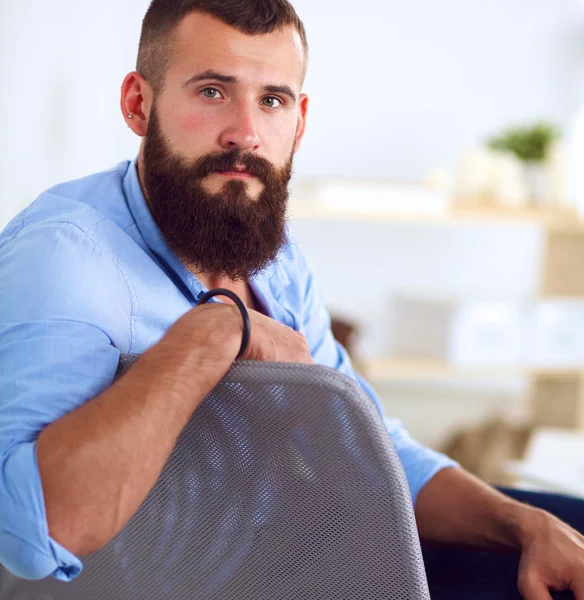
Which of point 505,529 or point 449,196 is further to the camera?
point 449,196

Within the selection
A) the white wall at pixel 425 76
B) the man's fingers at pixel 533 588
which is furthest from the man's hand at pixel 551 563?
the white wall at pixel 425 76

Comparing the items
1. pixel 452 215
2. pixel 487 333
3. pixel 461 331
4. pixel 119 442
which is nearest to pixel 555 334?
pixel 487 333

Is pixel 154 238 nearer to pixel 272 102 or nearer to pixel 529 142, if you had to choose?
pixel 272 102

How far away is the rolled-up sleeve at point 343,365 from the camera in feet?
4.12

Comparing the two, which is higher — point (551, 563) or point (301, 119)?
point (301, 119)

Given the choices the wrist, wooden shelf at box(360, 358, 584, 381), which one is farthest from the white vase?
the wrist

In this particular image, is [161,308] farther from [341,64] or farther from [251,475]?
[341,64]

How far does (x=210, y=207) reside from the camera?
1.05 metres

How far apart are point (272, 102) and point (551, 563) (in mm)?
634

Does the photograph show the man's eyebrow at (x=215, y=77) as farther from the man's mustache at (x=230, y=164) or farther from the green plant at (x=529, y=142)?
the green plant at (x=529, y=142)

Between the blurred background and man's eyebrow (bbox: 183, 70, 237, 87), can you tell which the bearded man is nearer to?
man's eyebrow (bbox: 183, 70, 237, 87)

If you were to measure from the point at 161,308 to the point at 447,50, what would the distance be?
10.6ft

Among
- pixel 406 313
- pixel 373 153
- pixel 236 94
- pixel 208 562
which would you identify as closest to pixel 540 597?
pixel 208 562

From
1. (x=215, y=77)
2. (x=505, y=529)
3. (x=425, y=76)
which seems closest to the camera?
(x=215, y=77)
